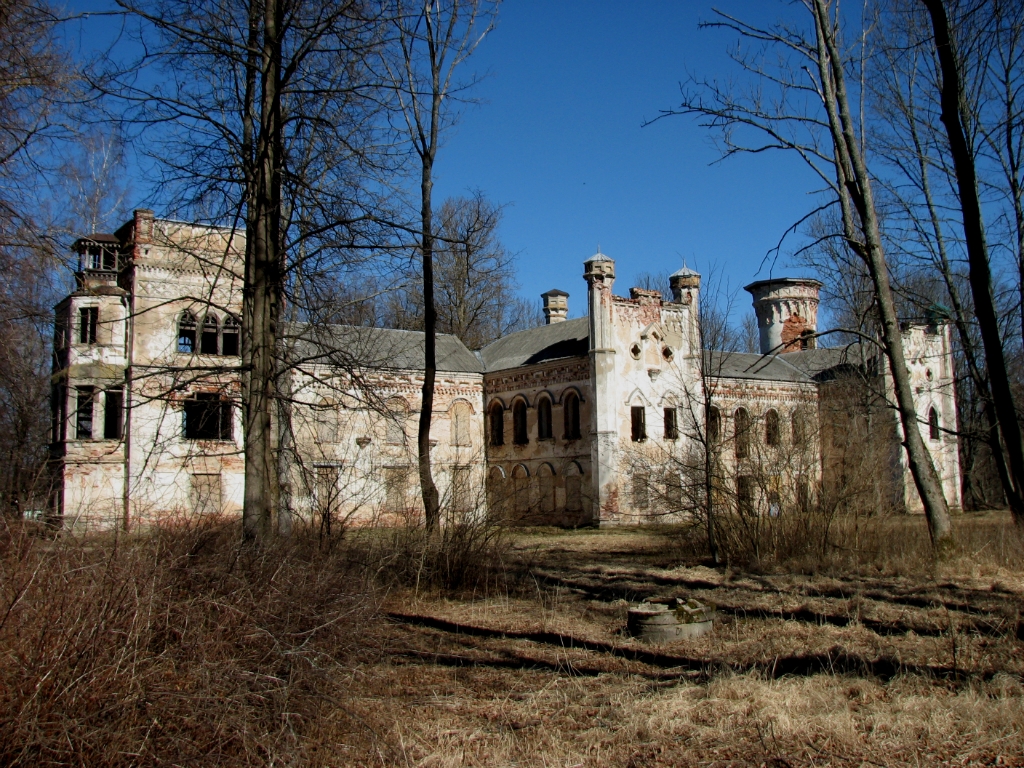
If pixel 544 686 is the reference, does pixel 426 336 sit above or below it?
above

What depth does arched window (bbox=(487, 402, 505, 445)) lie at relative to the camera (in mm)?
32750

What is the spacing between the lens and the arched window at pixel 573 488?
97.0 feet

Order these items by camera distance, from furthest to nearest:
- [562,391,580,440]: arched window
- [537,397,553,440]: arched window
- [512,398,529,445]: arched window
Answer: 1. [512,398,529,445]: arched window
2. [537,397,553,440]: arched window
3. [562,391,580,440]: arched window

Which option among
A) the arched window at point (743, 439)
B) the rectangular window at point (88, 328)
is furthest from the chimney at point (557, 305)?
the arched window at point (743, 439)

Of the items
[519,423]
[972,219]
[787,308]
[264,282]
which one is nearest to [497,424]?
[519,423]

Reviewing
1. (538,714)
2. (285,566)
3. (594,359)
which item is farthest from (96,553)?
(594,359)

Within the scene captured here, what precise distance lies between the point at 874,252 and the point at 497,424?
20.5 metres

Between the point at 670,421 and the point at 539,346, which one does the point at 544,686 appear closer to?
the point at 670,421

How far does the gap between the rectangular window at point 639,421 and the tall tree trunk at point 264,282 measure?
2052cm

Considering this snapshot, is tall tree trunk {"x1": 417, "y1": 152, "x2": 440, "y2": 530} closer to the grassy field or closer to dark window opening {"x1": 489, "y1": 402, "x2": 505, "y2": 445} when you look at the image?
the grassy field

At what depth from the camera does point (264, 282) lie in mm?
9578

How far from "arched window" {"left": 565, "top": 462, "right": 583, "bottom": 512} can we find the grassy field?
1882 centimetres

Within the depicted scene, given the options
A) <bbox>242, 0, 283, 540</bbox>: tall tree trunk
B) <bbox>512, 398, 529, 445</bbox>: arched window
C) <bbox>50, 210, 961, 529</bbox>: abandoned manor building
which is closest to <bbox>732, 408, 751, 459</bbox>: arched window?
<bbox>50, 210, 961, 529</bbox>: abandoned manor building

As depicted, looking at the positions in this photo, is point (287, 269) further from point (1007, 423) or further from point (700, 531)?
point (700, 531)
